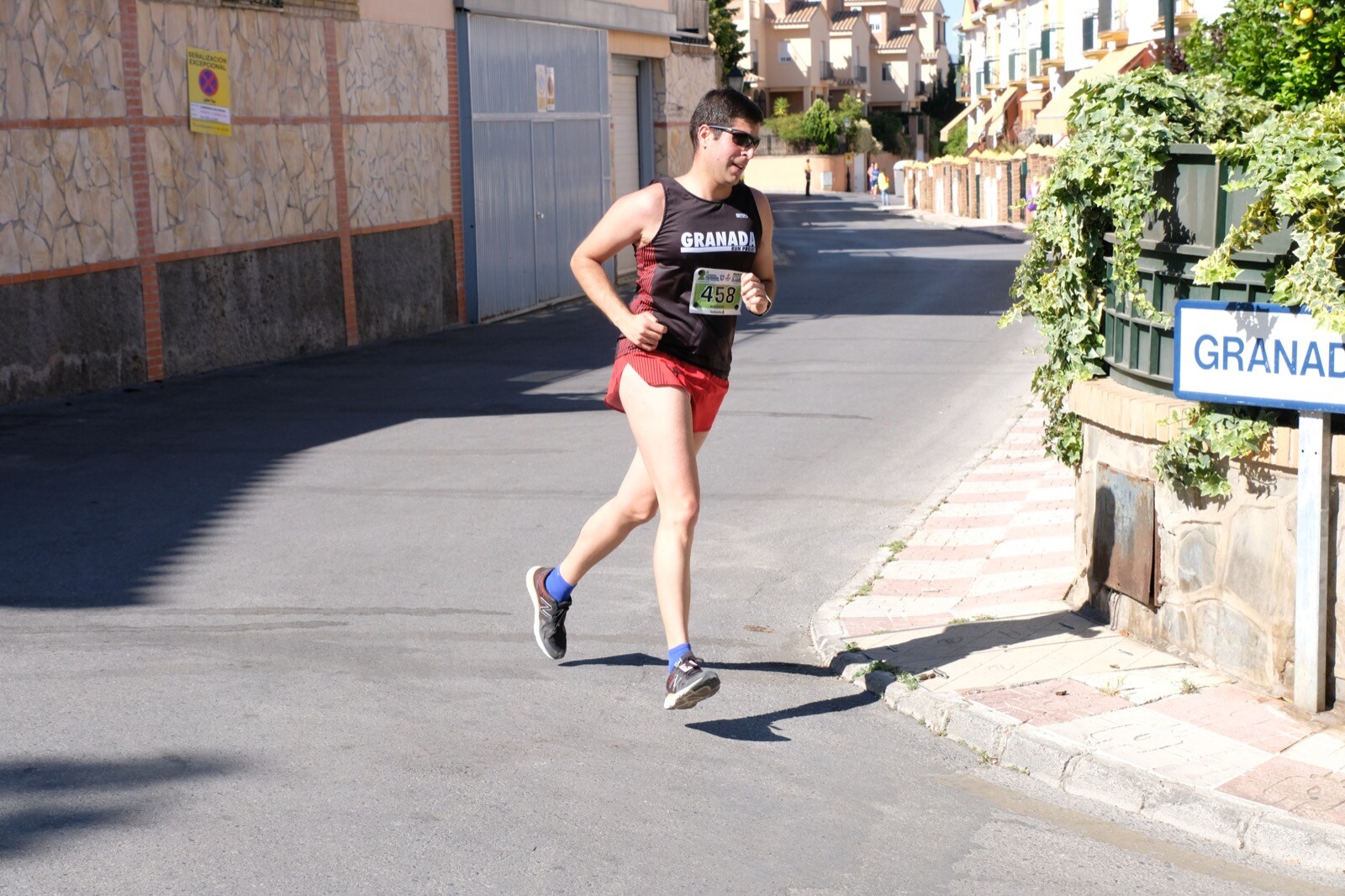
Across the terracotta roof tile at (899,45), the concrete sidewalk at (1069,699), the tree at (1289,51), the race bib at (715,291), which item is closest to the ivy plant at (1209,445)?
the concrete sidewalk at (1069,699)

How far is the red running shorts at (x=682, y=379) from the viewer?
5.32 m

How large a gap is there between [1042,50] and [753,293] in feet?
205

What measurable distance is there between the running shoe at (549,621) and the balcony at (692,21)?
77.1 ft

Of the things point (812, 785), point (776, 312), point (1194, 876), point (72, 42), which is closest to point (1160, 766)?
point (1194, 876)

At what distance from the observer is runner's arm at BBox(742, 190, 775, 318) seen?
532 centimetres

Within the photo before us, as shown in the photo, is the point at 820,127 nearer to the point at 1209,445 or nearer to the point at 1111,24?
the point at 1111,24

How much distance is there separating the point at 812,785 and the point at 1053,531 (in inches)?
136

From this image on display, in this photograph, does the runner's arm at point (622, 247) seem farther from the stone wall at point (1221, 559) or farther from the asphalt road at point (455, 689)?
the stone wall at point (1221, 559)

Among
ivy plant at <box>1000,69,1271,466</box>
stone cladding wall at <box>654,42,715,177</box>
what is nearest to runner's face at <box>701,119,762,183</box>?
ivy plant at <box>1000,69,1271,466</box>

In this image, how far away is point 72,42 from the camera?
13.6 meters

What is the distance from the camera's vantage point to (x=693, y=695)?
5086 mm

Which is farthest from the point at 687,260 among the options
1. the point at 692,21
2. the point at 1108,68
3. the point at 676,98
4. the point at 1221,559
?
the point at 1108,68

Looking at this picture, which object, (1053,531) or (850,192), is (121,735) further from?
(850,192)

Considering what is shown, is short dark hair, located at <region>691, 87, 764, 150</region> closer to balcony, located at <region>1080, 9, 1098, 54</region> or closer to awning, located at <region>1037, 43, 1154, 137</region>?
awning, located at <region>1037, 43, 1154, 137</region>
